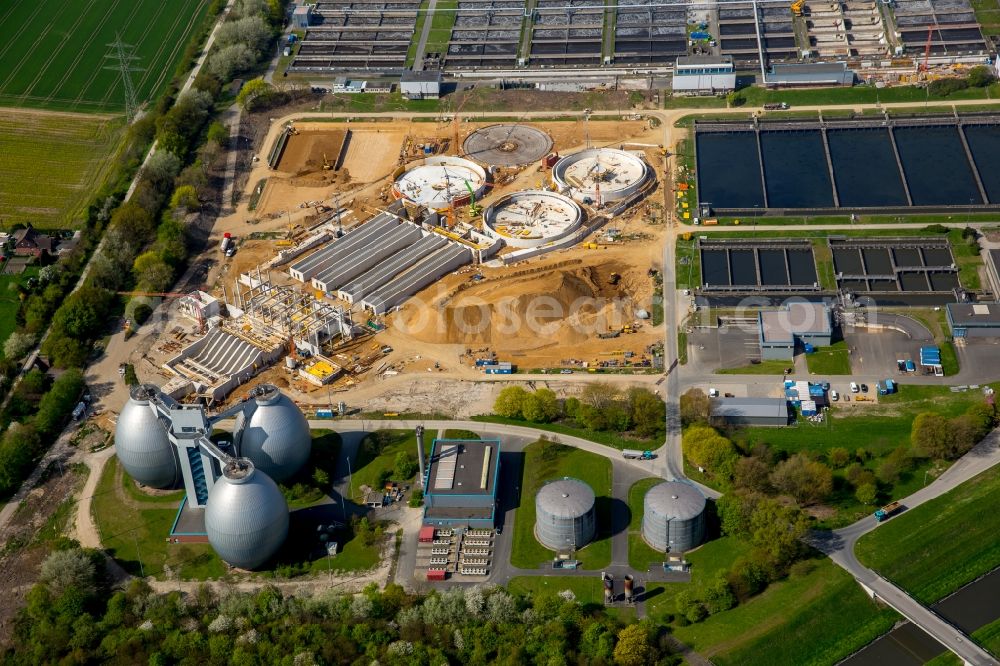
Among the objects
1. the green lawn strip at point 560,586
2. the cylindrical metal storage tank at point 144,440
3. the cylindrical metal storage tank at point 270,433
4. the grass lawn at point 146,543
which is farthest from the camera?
the cylindrical metal storage tank at point 270,433

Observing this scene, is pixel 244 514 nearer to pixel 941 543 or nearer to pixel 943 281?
pixel 941 543

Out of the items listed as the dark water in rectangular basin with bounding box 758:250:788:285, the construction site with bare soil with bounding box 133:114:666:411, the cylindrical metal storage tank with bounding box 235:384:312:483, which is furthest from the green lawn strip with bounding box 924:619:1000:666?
the cylindrical metal storage tank with bounding box 235:384:312:483

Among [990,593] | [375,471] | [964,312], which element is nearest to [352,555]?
[375,471]

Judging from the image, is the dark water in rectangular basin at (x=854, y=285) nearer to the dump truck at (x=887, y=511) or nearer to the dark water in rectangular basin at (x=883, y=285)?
the dark water in rectangular basin at (x=883, y=285)

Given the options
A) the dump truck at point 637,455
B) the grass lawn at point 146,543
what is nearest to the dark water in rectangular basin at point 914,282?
the dump truck at point 637,455

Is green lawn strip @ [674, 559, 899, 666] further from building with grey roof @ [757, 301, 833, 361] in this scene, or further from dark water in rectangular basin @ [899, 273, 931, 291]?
dark water in rectangular basin @ [899, 273, 931, 291]

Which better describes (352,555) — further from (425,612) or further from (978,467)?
(978,467)
